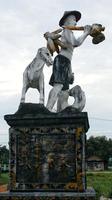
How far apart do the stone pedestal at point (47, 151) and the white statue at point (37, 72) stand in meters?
0.48

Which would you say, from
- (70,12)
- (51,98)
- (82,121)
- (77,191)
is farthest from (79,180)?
(70,12)

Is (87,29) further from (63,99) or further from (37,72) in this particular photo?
(63,99)

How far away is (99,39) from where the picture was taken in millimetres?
10984

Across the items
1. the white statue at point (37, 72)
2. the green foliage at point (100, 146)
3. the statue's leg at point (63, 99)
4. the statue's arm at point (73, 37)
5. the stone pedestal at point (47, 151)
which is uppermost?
the green foliage at point (100, 146)

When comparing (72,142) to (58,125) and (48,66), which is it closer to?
(58,125)

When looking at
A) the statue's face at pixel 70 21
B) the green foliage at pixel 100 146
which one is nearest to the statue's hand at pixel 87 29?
the statue's face at pixel 70 21

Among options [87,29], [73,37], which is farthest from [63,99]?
[87,29]

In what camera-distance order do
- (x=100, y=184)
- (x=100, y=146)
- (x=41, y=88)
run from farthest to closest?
(x=100, y=146), (x=100, y=184), (x=41, y=88)

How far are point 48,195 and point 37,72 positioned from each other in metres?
2.48

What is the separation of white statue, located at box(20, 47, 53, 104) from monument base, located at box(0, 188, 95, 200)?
1877 millimetres

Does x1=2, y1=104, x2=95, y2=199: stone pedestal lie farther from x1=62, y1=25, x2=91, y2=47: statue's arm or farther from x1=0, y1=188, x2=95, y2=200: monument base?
x1=62, y1=25, x2=91, y2=47: statue's arm

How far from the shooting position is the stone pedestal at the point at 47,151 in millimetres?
9984

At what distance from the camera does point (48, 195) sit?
971 cm

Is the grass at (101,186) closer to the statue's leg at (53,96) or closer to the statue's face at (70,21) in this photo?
the statue's leg at (53,96)
